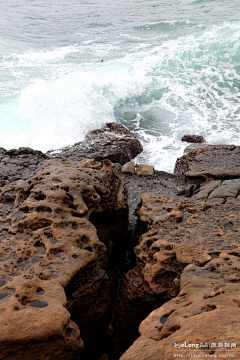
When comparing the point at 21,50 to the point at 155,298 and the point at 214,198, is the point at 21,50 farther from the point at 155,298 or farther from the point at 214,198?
the point at 155,298

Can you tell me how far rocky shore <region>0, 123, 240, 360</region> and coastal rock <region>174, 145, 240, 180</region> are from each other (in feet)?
0.25

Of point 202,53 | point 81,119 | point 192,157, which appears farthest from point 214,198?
point 202,53

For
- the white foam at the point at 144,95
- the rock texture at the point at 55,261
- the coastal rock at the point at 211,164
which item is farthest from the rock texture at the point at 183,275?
the white foam at the point at 144,95

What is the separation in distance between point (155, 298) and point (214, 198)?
5.12 ft

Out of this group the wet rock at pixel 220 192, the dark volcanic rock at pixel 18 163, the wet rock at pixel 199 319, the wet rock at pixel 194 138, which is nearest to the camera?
the wet rock at pixel 199 319

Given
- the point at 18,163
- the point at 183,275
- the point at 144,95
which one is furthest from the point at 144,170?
the point at 144,95

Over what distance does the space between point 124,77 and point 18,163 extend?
775 cm

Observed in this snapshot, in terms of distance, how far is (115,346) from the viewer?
3.10m

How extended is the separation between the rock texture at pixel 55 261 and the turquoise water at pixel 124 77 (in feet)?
12.2

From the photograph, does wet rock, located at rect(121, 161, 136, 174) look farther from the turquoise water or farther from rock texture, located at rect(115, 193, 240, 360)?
rock texture, located at rect(115, 193, 240, 360)

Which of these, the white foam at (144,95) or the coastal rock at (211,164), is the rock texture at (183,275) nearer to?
the coastal rock at (211,164)

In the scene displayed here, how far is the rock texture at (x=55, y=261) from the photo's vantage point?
185cm

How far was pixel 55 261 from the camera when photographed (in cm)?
246

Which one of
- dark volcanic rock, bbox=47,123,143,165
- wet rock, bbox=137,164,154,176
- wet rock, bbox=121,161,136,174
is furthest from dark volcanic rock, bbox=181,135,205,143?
wet rock, bbox=121,161,136,174
